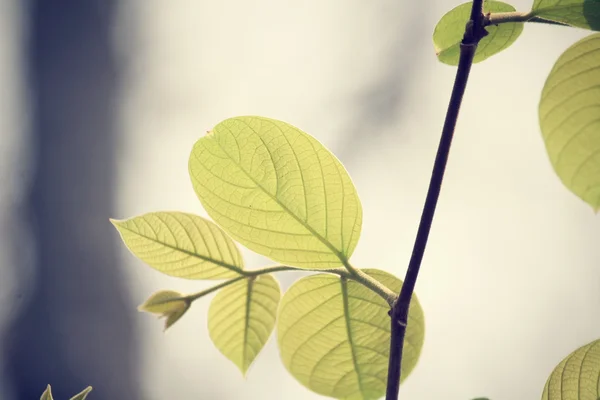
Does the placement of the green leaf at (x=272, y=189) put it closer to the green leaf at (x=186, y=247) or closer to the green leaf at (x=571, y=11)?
the green leaf at (x=186, y=247)

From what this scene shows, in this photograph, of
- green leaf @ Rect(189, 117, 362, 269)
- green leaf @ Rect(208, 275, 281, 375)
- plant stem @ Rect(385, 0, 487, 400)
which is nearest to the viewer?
plant stem @ Rect(385, 0, 487, 400)

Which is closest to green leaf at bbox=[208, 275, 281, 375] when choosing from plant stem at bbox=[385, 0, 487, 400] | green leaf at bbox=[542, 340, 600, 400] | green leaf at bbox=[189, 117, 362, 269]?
green leaf at bbox=[189, 117, 362, 269]

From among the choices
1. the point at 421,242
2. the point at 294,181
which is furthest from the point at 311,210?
the point at 421,242

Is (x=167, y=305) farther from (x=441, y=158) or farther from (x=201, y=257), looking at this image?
(x=441, y=158)

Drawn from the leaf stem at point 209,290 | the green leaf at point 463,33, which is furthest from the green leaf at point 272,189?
the green leaf at point 463,33

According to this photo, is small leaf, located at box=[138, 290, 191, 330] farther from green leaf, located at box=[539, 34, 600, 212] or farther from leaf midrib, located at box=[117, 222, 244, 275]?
green leaf, located at box=[539, 34, 600, 212]

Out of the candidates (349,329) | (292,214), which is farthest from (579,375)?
(292,214)
